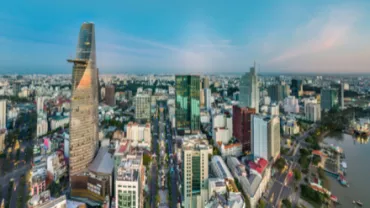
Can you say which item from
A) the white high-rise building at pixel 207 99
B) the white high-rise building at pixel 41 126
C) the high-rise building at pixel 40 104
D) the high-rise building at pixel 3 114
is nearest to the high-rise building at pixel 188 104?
the white high-rise building at pixel 207 99

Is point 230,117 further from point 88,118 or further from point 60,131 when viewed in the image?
point 60,131

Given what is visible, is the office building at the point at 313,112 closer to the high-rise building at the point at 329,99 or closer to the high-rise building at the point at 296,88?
the high-rise building at the point at 329,99

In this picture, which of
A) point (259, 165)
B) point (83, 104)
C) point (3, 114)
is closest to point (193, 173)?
point (259, 165)

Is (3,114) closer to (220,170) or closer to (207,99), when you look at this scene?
(220,170)

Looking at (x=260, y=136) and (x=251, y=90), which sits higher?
(x=251, y=90)

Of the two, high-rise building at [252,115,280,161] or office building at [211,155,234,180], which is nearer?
office building at [211,155,234,180]

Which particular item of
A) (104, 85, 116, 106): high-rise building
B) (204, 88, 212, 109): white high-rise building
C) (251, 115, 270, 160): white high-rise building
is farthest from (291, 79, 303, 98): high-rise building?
(104, 85, 116, 106): high-rise building

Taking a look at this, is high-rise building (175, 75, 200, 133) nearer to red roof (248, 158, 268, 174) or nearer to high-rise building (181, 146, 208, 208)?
red roof (248, 158, 268, 174)
